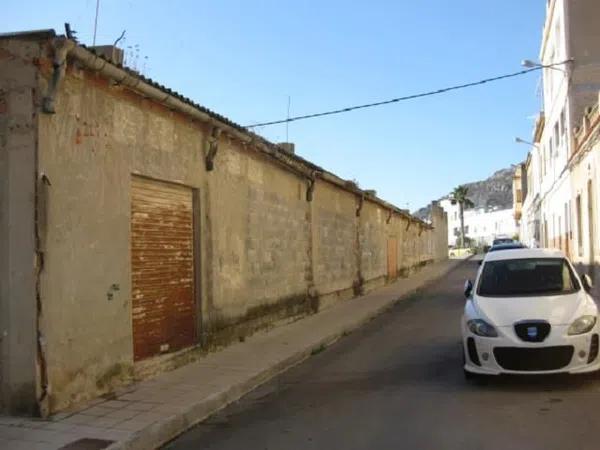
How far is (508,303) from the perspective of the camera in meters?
8.30

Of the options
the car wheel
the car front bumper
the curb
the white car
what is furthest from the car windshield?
the curb

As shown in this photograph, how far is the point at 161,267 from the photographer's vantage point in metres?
9.33

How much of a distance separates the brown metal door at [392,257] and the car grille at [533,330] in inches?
910

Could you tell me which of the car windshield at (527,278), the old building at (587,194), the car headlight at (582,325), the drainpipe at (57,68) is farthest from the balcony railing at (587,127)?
the drainpipe at (57,68)

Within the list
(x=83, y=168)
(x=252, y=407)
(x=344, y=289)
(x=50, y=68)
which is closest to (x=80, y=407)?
(x=252, y=407)

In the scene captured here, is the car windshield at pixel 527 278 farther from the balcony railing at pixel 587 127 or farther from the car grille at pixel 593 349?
the balcony railing at pixel 587 127

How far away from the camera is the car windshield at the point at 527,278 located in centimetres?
890

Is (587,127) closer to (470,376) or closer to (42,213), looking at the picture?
(470,376)

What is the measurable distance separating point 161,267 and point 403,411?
157 inches

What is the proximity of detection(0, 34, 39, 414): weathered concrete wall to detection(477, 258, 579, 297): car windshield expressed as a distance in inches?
221

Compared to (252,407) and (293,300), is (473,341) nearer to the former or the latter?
(252,407)

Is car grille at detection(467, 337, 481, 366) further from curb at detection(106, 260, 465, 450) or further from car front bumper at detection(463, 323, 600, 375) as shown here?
curb at detection(106, 260, 465, 450)

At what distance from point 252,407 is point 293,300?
7739 millimetres

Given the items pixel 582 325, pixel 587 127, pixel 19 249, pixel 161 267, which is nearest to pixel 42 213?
pixel 19 249
